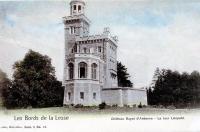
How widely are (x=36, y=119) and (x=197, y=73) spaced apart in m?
2.02

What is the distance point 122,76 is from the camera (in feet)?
Result: 25.0

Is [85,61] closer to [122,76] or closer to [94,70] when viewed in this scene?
[94,70]

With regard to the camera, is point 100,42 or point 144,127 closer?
point 144,127

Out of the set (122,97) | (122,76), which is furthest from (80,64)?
(122,97)

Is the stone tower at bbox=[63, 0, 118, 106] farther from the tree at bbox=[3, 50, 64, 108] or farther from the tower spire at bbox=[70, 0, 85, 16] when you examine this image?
the tree at bbox=[3, 50, 64, 108]

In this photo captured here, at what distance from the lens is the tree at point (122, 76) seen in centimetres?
762

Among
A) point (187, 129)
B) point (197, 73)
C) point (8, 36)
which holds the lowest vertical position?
point (187, 129)

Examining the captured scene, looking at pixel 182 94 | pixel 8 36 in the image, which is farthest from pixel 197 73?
pixel 8 36

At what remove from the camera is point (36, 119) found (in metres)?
7.36

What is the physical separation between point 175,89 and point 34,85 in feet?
5.72

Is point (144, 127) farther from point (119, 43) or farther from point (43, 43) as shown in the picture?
point (43, 43)

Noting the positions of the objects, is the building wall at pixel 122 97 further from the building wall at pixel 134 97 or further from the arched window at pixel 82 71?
the arched window at pixel 82 71

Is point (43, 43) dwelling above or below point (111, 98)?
above

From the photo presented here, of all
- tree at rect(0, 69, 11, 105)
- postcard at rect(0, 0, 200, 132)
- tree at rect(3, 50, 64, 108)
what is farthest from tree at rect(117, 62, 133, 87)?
tree at rect(0, 69, 11, 105)
